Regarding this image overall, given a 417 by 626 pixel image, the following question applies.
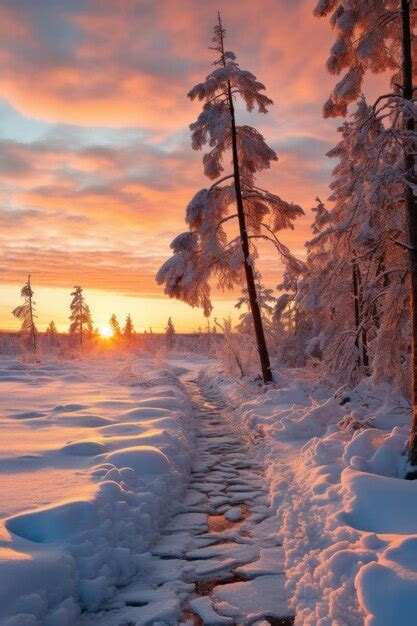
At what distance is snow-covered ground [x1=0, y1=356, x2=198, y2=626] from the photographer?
359cm

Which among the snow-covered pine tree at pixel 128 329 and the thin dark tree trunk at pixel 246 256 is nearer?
the thin dark tree trunk at pixel 246 256

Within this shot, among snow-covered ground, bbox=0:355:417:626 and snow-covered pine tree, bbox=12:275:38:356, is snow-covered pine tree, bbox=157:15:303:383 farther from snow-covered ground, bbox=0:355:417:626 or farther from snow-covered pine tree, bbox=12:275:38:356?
snow-covered pine tree, bbox=12:275:38:356

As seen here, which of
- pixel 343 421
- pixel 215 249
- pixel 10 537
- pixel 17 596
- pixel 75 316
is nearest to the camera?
pixel 17 596

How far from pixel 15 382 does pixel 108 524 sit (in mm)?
14185

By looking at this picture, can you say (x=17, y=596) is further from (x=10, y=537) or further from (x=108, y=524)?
(x=108, y=524)

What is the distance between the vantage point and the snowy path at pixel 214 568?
378 cm

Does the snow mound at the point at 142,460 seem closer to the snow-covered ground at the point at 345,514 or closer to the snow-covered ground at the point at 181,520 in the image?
the snow-covered ground at the point at 181,520

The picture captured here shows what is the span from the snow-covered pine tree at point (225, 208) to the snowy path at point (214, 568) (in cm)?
842

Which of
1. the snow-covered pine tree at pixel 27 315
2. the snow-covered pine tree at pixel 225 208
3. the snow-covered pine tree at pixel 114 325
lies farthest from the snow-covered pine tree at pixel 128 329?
the snow-covered pine tree at pixel 225 208

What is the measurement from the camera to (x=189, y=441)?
9219mm

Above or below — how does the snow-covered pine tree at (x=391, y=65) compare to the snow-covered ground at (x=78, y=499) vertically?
above

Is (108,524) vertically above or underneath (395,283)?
underneath

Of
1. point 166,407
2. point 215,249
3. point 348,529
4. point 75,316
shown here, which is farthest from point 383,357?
point 75,316

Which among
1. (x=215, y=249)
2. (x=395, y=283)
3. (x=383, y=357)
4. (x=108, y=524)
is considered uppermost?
(x=215, y=249)
